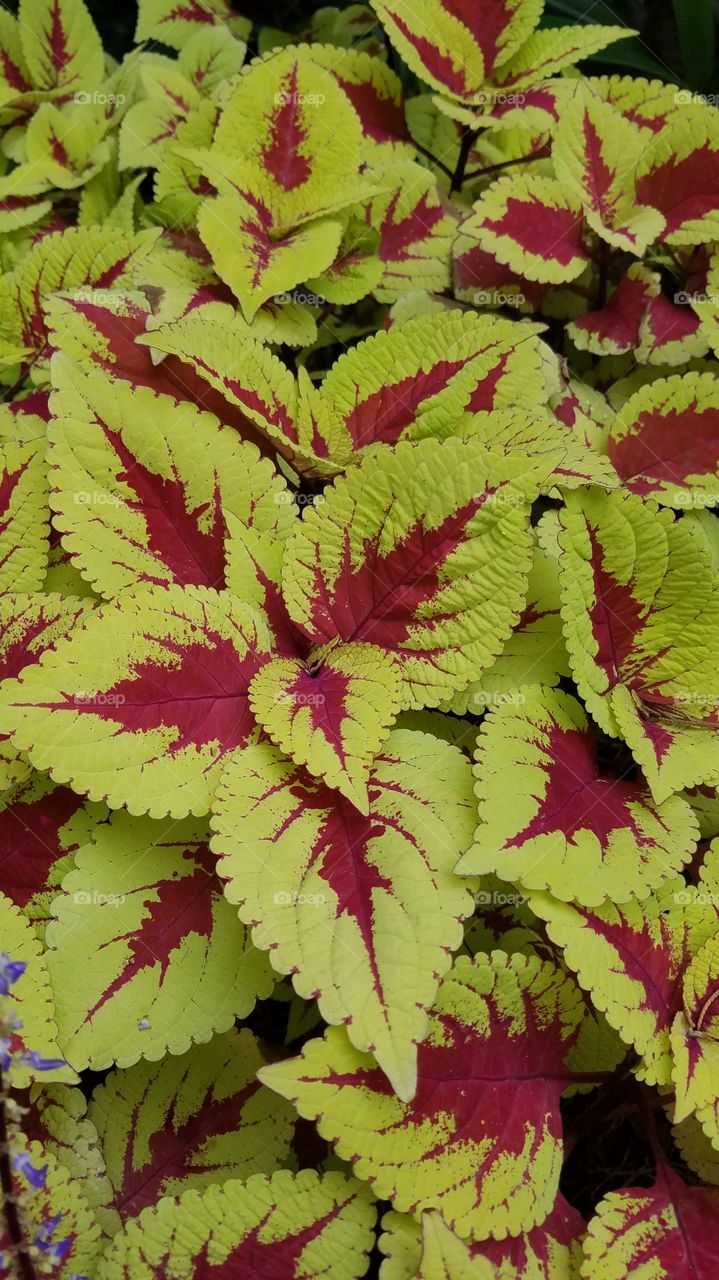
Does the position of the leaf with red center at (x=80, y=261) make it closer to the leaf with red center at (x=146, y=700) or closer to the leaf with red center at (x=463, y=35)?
the leaf with red center at (x=463, y=35)

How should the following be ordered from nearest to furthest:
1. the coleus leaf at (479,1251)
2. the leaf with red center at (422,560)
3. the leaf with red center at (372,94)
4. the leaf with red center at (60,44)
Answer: the coleus leaf at (479,1251) → the leaf with red center at (422,560) → the leaf with red center at (372,94) → the leaf with red center at (60,44)

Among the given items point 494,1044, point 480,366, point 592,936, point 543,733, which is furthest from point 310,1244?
point 480,366

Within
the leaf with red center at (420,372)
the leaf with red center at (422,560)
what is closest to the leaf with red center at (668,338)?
the leaf with red center at (420,372)

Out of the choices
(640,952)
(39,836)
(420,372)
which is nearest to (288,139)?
(420,372)

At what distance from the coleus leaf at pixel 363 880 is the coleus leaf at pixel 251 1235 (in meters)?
0.20

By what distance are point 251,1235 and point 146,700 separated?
0.47 metres

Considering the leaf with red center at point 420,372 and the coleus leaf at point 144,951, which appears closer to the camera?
the coleus leaf at point 144,951

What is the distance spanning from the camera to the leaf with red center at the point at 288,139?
4.25ft

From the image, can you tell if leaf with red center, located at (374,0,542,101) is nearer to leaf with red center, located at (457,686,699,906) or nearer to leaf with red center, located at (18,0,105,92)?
leaf with red center, located at (18,0,105,92)

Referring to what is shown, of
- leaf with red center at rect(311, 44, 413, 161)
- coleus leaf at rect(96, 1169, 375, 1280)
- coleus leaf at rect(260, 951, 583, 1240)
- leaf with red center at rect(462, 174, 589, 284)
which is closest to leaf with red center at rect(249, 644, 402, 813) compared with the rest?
coleus leaf at rect(260, 951, 583, 1240)

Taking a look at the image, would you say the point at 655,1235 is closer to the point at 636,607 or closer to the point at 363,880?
the point at 363,880

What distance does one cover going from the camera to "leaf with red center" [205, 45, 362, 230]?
1294mm

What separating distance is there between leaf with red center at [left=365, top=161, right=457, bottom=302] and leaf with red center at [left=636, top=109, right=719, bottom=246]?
274 mm

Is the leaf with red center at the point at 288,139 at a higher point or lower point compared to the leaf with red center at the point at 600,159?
higher
